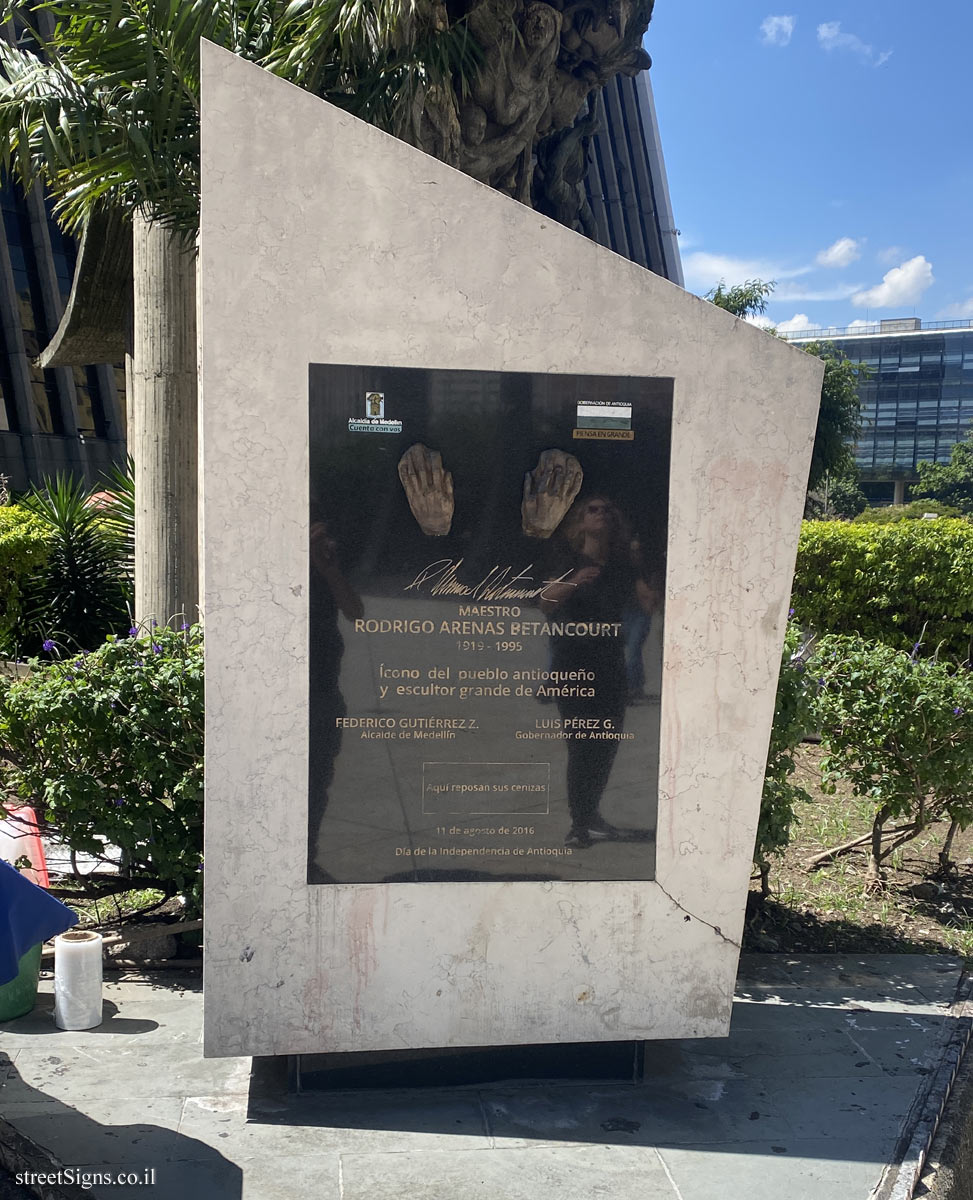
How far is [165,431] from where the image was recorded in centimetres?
802

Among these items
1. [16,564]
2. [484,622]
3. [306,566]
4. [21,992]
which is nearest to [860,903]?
[484,622]

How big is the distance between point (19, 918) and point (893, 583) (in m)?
10.6

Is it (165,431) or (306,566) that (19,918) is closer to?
(306,566)

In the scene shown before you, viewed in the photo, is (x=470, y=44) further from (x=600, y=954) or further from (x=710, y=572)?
(x=600, y=954)

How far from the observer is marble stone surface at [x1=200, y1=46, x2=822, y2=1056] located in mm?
3320

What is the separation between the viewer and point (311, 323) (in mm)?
3357

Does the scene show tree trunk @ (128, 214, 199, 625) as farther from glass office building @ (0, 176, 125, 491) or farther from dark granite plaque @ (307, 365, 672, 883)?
glass office building @ (0, 176, 125, 491)

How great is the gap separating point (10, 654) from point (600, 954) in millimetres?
7952

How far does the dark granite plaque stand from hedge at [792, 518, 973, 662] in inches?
343

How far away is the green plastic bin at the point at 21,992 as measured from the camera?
4.20 m

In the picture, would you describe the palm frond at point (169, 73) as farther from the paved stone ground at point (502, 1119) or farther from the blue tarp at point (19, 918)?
the paved stone ground at point (502, 1119)

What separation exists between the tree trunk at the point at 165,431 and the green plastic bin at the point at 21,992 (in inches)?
152

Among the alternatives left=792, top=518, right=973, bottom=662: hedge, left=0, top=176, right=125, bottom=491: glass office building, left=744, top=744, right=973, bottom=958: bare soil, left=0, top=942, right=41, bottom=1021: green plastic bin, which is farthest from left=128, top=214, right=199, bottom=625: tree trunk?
left=0, top=176, right=125, bottom=491: glass office building
